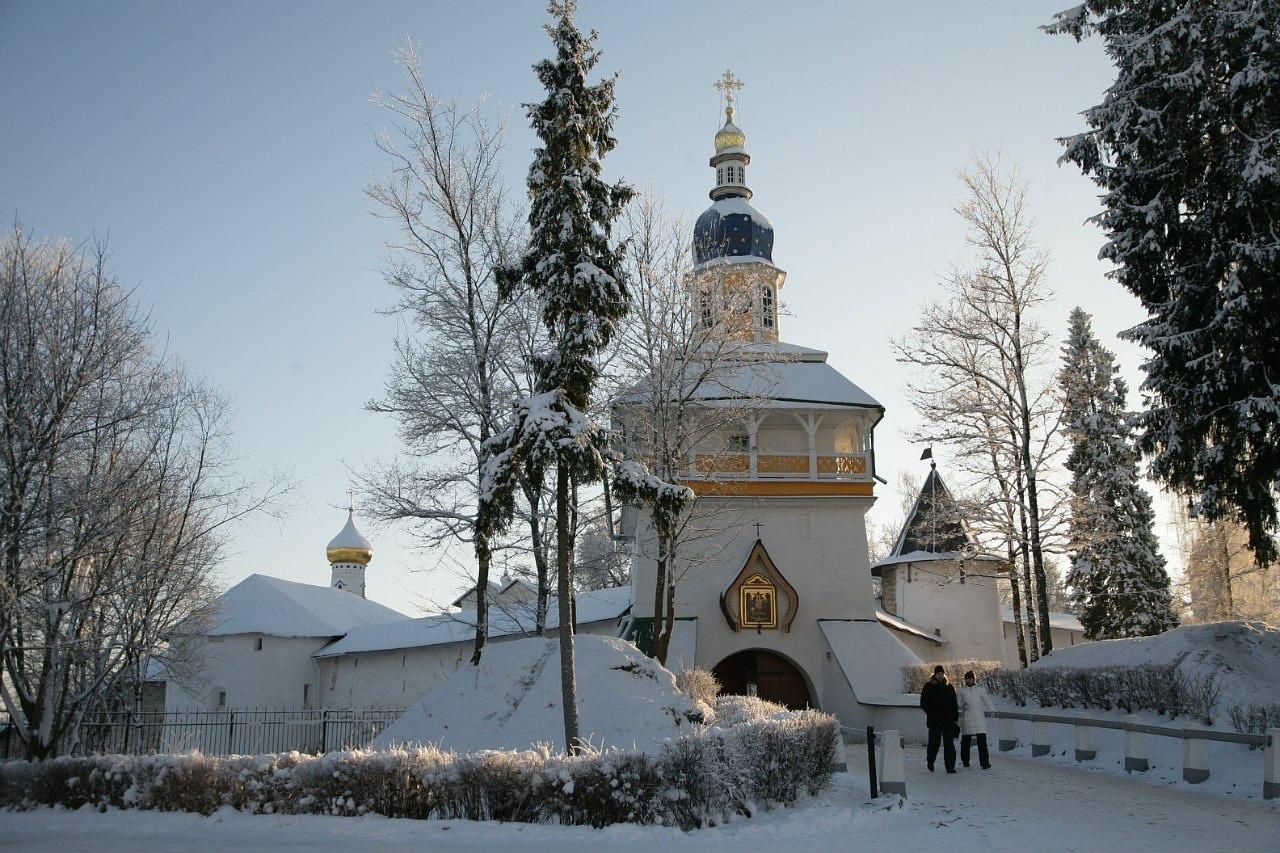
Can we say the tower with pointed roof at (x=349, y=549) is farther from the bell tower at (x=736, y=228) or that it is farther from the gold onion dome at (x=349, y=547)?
the bell tower at (x=736, y=228)

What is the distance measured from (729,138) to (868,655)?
59.4ft

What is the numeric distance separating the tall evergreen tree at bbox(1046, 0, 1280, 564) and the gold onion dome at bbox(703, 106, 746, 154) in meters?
18.1

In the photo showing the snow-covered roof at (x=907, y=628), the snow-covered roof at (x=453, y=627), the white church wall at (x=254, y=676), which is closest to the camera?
the snow-covered roof at (x=907, y=628)

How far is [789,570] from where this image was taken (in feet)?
80.2

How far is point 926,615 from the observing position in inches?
1228

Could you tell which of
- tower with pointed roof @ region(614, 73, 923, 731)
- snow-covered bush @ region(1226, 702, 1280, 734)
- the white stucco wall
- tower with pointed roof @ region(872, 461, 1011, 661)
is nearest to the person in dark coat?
snow-covered bush @ region(1226, 702, 1280, 734)

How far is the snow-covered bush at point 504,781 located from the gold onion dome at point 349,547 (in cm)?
4422

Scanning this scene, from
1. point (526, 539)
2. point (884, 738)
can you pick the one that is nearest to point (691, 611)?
point (526, 539)

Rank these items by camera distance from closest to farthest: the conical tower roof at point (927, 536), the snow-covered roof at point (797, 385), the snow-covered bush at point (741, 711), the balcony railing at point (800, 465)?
the snow-covered bush at point (741, 711) → the snow-covered roof at point (797, 385) → the balcony railing at point (800, 465) → the conical tower roof at point (927, 536)

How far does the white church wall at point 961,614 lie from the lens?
3069 cm

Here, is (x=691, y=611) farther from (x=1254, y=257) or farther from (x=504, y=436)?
(x=1254, y=257)

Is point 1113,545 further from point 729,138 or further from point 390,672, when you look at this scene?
point 390,672

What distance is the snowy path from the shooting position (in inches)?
336

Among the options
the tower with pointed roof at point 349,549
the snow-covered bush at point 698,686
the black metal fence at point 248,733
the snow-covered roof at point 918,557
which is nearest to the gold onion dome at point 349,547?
the tower with pointed roof at point 349,549
